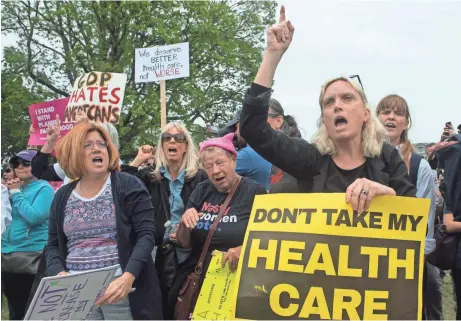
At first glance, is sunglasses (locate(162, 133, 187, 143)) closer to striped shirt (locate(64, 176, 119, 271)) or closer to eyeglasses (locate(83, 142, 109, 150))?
eyeglasses (locate(83, 142, 109, 150))

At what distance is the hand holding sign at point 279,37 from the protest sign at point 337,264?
59 cm

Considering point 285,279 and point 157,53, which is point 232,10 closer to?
point 157,53

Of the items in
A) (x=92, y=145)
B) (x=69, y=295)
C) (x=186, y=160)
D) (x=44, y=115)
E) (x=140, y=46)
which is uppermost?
(x=140, y=46)

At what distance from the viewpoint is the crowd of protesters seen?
85.9 inches

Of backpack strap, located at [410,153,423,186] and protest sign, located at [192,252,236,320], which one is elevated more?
backpack strap, located at [410,153,423,186]

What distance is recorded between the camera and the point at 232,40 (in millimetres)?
22719

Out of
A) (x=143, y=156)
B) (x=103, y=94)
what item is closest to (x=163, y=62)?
(x=103, y=94)

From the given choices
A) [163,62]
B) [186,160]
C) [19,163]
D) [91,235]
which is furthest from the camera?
[163,62]

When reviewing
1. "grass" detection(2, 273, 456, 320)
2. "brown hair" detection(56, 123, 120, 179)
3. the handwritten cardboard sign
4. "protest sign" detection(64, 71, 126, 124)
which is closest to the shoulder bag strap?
"brown hair" detection(56, 123, 120, 179)

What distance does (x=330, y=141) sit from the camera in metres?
2.25

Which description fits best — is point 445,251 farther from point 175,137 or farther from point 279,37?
point 175,137

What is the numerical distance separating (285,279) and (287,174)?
505 millimetres

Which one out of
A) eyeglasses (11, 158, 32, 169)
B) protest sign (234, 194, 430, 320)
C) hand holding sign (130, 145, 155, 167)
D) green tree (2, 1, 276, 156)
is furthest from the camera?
green tree (2, 1, 276, 156)

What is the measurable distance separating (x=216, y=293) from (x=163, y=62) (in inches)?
168
